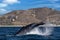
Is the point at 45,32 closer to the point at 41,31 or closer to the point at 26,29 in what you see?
the point at 41,31

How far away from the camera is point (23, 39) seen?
48969 millimetres

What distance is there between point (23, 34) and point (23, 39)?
10042mm

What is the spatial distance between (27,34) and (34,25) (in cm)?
424

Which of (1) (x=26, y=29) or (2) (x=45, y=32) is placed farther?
(2) (x=45, y=32)

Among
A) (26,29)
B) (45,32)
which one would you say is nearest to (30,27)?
(26,29)

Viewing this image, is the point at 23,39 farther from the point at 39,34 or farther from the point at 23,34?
the point at 39,34

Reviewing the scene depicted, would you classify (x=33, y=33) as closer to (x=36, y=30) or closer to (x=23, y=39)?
(x=36, y=30)

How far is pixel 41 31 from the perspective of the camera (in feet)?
204

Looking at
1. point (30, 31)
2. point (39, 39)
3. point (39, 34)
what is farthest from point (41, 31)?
point (39, 39)

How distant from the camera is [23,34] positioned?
194ft

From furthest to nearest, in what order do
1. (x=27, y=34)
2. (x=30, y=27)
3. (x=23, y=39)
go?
(x=27, y=34) → (x=30, y=27) → (x=23, y=39)

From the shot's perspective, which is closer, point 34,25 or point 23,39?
point 23,39

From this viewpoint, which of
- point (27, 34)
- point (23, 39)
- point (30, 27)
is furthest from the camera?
point (27, 34)

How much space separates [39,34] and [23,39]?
46.3 feet
